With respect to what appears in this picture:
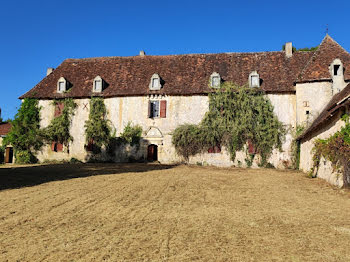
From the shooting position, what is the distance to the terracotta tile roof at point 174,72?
2039 centimetres

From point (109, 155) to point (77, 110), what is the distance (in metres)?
4.51

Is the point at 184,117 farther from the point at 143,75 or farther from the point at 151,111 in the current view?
the point at 143,75

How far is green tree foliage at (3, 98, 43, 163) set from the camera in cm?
2184

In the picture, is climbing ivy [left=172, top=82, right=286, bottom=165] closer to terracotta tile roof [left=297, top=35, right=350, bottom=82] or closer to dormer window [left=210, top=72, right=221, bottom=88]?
dormer window [left=210, top=72, right=221, bottom=88]

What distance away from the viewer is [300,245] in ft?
14.5

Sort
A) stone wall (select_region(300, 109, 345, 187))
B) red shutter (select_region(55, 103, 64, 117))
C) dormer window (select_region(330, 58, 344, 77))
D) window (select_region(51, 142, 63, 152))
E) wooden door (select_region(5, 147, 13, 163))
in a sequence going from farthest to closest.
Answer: wooden door (select_region(5, 147, 13, 163)) < red shutter (select_region(55, 103, 64, 117)) < window (select_region(51, 142, 63, 152)) < dormer window (select_region(330, 58, 344, 77)) < stone wall (select_region(300, 109, 345, 187))

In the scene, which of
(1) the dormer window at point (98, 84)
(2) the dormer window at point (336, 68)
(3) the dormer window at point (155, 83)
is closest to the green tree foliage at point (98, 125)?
(1) the dormer window at point (98, 84)

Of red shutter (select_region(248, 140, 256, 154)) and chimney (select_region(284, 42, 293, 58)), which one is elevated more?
chimney (select_region(284, 42, 293, 58))

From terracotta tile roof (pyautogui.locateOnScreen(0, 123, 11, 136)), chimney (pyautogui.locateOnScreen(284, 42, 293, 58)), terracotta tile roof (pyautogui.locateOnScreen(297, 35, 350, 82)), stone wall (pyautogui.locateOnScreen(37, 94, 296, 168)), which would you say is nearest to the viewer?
terracotta tile roof (pyautogui.locateOnScreen(297, 35, 350, 82))

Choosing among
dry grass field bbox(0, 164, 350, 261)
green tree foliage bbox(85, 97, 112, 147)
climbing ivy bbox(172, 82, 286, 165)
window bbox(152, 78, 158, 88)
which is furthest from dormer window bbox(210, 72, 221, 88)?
A: dry grass field bbox(0, 164, 350, 261)

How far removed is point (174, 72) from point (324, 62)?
10.7 meters

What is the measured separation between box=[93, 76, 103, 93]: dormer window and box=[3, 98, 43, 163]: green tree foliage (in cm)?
513

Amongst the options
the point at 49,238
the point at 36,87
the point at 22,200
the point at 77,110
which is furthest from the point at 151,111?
the point at 49,238

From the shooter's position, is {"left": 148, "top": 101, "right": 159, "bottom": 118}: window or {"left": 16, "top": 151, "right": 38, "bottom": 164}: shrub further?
{"left": 16, "top": 151, "right": 38, "bottom": 164}: shrub
